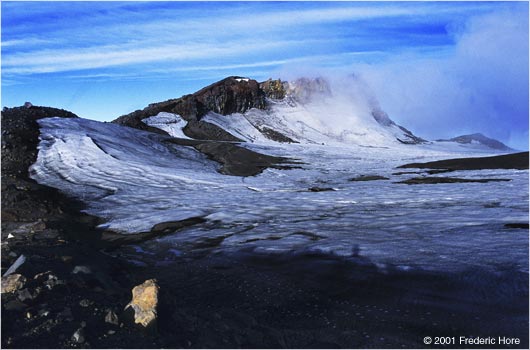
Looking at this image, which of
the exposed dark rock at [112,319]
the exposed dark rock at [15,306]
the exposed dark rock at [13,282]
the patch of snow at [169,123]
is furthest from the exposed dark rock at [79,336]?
the patch of snow at [169,123]

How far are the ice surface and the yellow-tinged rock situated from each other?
4508mm

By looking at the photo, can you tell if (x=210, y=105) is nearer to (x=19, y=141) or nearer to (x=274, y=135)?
(x=274, y=135)

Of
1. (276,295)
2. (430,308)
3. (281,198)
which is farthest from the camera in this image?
(281,198)

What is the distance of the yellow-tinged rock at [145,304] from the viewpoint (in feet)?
17.5

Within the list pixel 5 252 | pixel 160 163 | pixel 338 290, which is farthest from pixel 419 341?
pixel 160 163

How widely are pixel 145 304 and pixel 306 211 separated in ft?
33.6

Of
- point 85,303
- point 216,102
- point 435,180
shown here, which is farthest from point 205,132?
point 85,303

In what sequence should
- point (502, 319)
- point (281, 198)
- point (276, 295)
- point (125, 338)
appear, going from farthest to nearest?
point (281, 198), point (276, 295), point (502, 319), point (125, 338)

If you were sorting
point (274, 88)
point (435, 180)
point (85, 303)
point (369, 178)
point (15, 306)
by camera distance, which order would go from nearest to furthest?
point (15, 306) < point (85, 303) < point (435, 180) < point (369, 178) < point (274, 88)

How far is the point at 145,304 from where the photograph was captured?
5500 mm

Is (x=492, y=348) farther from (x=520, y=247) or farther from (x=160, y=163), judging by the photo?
(x=160, y=163)

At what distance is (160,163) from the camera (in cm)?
3309

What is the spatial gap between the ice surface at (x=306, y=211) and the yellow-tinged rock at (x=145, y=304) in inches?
177

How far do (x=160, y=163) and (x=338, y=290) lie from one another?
90.1ft
